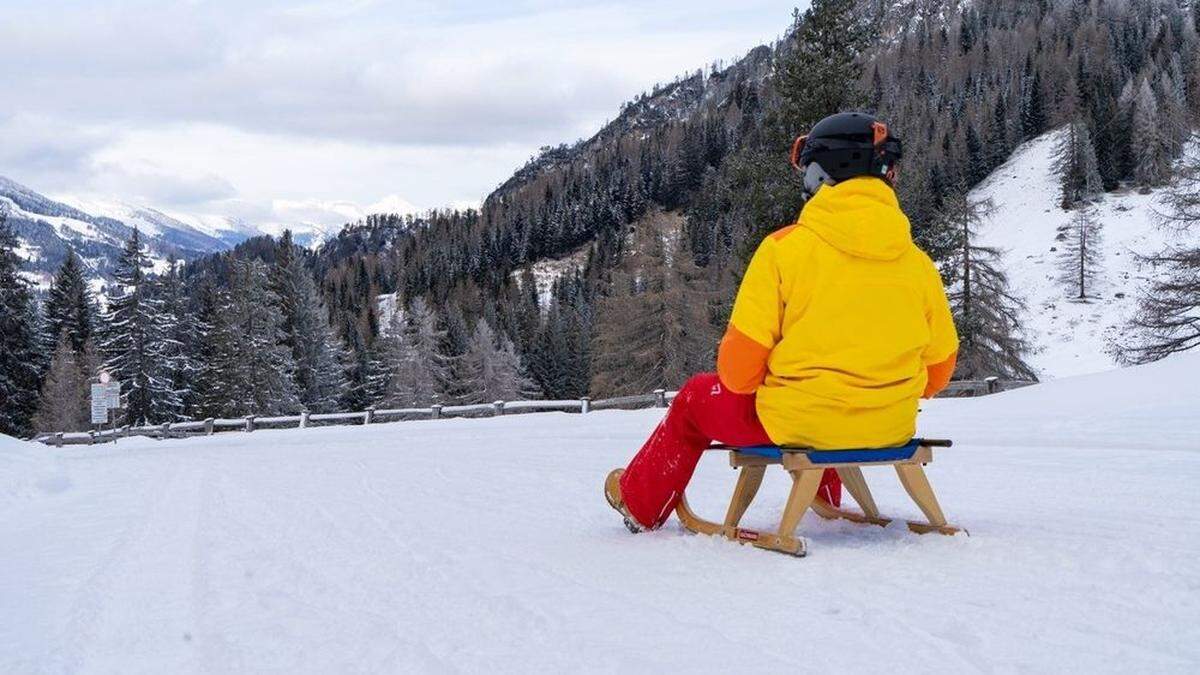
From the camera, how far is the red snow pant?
3887 mm

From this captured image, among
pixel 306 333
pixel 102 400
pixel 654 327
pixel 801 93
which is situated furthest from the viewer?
pixel 306 333

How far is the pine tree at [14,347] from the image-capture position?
39.1m

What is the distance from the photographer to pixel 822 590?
120 inches

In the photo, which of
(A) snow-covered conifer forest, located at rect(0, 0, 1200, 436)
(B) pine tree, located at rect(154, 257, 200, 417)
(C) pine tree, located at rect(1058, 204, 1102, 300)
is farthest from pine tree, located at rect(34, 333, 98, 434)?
(C) pine tree, located at rect(1058, 204, 1102, 300)

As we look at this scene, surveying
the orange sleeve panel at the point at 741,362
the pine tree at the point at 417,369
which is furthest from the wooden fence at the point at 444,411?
the pine tree at the point at 417,369

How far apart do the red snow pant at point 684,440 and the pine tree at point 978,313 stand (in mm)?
25900

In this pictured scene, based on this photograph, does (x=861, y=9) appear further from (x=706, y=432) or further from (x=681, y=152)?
(x=681, y=152)

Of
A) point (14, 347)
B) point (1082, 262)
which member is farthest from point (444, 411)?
point (1082, 262)

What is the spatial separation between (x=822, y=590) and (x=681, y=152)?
15838cm

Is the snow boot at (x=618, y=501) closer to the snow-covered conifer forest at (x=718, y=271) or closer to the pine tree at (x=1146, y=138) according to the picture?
the snow-covered conifer forest at (x=718, y=271)

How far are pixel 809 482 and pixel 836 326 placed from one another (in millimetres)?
678

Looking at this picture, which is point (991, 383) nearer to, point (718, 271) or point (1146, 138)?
point (718, 271)

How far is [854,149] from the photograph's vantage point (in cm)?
368

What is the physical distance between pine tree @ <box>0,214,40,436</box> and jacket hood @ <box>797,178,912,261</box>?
146 ft
